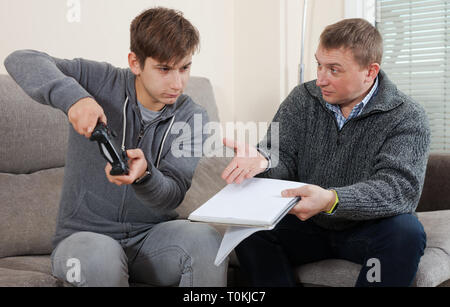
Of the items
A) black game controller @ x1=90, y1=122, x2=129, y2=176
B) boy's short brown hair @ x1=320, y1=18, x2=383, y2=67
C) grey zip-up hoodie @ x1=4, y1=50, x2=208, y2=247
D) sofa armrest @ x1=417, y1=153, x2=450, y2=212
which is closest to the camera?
black game controller @ x1=90, y1=122, x2=129, y2=176

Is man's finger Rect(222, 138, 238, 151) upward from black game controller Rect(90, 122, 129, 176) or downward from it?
downward

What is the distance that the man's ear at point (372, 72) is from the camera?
1.55 meters

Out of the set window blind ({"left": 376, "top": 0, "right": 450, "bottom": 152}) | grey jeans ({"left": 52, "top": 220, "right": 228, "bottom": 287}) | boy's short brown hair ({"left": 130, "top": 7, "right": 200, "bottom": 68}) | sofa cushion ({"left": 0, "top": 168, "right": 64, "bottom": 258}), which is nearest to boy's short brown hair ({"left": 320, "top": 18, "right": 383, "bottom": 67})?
boy's short brown hair ({"left": 130, "top": 7, "right": 200, "bottom": 68})

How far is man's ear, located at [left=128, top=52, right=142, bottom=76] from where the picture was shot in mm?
1252

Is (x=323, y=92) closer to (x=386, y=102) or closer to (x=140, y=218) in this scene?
(x=386, y=102)

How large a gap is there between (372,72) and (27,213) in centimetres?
109

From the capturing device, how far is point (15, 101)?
4.80 ft

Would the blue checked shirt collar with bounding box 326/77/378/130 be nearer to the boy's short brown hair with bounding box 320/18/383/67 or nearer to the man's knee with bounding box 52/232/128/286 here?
the boy's short brown hair with bounding box 320/18/383/67

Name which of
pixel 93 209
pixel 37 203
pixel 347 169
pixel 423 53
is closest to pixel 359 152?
pixel 347 169

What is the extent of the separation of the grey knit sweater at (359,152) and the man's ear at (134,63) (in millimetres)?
471

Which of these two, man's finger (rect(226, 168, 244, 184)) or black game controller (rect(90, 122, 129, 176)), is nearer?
black game controller (rect(90, 122, 129, 176))

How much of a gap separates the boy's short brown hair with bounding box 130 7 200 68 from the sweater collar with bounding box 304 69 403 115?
0.51 meters

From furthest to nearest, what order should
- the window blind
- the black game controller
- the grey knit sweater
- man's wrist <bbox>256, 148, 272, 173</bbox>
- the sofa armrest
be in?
1. the window blind
2. the sofa armrest
3. man's wrist <bbox>256, 148, 272, 173</bbox>
4. the grey knit sweater
5. the black game controller

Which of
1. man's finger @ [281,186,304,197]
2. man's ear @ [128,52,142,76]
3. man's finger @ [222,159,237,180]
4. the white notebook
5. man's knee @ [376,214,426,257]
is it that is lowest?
man's knee @ [376,214,426,257]
